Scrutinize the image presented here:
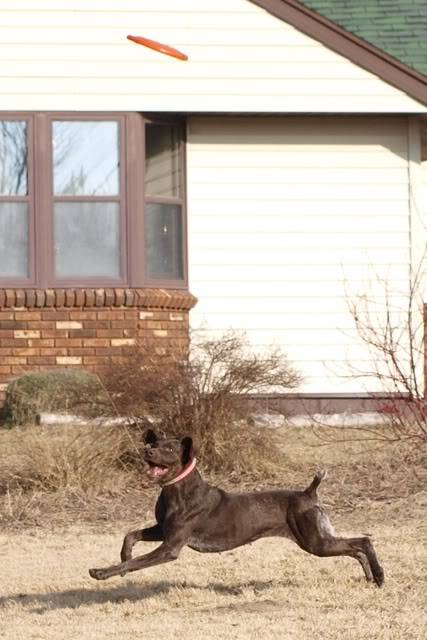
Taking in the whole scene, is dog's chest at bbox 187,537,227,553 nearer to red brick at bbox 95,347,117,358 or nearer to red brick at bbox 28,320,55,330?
red brick at bbox 95,347,117,358

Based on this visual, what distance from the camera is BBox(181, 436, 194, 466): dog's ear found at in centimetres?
766

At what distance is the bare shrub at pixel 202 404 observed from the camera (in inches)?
456

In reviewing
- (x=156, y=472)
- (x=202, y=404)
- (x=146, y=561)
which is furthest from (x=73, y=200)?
(x=146, y=561)

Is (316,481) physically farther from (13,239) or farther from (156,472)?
(13,239)

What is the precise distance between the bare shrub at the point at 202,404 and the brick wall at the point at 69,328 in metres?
2.82

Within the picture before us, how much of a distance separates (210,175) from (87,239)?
1.61 m

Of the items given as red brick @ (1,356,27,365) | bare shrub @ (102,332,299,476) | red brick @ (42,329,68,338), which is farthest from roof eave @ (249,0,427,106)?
bare shrub @ (102,332,299,476)

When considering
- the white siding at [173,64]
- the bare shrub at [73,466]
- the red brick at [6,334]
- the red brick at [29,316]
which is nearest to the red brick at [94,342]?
the red brick at [29,316]

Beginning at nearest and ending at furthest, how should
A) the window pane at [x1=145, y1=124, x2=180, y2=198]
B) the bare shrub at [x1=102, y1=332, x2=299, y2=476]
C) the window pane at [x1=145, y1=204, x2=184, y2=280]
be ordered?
the bare shrub at [x1=102, y1=332, x2=299, y2=476]
the window pane at [x1=145, y1=204, x2=184, y2=280]
the window pane at [x1=145, y1=124, x2=180, y2=198]

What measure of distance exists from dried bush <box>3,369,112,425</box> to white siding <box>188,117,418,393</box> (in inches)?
84.9

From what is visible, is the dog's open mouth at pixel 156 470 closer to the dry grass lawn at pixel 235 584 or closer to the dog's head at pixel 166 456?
the dog's head at pixel 166 456

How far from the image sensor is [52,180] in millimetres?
14930

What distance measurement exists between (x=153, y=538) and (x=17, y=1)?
27.9 feet

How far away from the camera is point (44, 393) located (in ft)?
45.7
